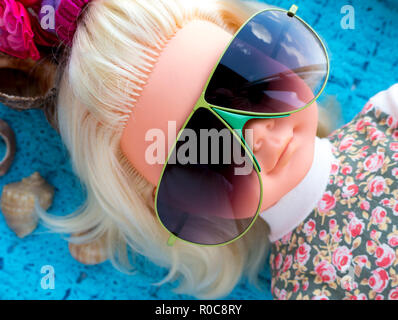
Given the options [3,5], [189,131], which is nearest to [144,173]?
[189,131]

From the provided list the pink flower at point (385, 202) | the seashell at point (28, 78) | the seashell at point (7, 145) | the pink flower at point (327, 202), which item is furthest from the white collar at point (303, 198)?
the seashell at point (7, 145)

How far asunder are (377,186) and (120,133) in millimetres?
515

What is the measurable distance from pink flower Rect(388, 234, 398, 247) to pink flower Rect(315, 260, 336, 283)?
0.40 ft

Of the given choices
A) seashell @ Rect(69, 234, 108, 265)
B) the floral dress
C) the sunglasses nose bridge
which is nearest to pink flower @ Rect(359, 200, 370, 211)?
the floral dress

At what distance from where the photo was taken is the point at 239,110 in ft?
1.90

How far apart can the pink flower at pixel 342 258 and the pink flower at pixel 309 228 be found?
61mm

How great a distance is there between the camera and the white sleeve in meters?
0.77

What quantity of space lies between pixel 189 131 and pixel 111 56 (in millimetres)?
180

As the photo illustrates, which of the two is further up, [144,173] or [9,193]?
[144,173]

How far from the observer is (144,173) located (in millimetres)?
668

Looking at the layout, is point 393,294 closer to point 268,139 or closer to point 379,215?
point 379,215

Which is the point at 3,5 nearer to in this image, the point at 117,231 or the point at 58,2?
the point at 58,2

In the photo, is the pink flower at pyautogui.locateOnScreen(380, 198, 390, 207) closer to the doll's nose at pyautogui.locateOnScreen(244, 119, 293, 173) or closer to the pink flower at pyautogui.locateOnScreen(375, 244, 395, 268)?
the pink flower at pyautogui.locateOnScreen(375, 244, 395, 268)

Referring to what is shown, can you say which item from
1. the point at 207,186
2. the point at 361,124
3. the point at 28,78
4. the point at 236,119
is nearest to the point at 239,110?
the point at 236,119
